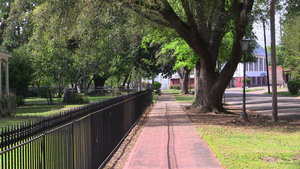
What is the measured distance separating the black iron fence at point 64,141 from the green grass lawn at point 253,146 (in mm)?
2599

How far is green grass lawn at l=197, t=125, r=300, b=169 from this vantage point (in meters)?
7.98

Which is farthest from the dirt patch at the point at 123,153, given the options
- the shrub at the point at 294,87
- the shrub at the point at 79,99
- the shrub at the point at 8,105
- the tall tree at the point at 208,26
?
the shrub at the point at 294,87

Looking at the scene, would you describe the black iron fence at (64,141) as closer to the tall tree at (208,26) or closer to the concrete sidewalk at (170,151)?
the concrete sidewalk at (170,151)

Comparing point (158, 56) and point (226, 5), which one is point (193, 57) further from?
point (158, 56)

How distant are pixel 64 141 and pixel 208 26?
15476 millimetres

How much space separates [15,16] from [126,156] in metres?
8.49

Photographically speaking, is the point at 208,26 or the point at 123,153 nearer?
the point at 123,153

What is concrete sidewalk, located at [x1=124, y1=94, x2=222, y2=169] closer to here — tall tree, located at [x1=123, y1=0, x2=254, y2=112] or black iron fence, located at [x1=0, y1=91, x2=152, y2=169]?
black iron fence, located at [x1=0, y1=91, x2=152, y2=169]

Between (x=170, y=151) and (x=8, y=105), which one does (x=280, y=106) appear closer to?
(x=8, y=105)

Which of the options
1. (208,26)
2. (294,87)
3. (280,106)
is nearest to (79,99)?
(208,26)

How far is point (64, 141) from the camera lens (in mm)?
5641

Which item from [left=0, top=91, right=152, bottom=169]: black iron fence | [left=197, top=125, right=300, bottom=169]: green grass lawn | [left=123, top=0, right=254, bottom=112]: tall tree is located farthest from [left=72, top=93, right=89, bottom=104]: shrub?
[left=0, top=91, right=152, bottom=169]: black iron fence

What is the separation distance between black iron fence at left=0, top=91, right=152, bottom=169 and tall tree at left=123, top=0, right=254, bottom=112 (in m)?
7.02

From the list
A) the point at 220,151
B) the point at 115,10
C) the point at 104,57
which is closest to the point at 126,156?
the point at 220,151
